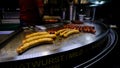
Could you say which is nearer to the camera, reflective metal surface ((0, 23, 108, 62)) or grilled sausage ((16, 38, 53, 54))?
reflective metal surface ((0, 23, 108, 62))

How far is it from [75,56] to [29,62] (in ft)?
1.96

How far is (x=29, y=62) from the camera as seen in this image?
4.73ft

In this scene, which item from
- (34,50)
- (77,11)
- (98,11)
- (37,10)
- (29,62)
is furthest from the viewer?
(98,11)

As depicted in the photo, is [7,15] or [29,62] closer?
[29,62]

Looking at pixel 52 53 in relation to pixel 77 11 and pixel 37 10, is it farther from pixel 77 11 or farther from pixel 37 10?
pixel 77 11

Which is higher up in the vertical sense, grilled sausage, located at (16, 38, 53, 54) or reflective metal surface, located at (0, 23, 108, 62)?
grilled sausage, located at (16, 38, 53, 54)

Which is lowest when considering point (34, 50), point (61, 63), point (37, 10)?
point (61, 63)

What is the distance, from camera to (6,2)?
6.15 m

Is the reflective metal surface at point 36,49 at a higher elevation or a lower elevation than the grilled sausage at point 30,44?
lower

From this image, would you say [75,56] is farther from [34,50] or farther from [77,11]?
[77,11]

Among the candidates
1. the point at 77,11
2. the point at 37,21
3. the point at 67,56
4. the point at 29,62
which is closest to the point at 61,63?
the point at 67,56

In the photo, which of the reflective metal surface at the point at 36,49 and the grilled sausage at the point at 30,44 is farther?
the grilled sausage at the point at 30,44

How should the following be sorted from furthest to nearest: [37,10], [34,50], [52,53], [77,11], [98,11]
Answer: [98,11] < [77,11] < [37,10] < [34,50] < [52,53]

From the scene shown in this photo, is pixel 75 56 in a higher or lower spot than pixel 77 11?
lower
